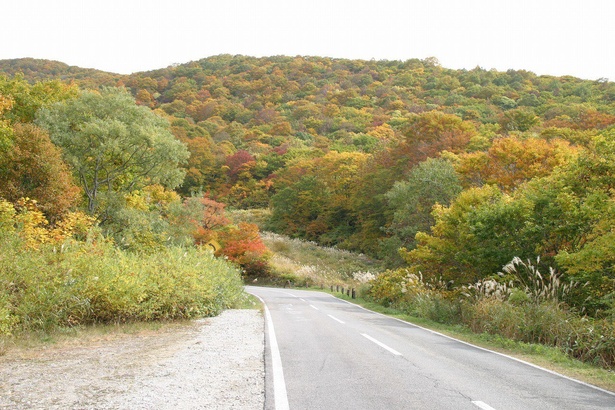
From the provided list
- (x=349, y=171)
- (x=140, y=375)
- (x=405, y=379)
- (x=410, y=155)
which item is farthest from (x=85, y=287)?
(x=349, y=171)

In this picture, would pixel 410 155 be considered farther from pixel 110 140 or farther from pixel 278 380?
pixel 278 380

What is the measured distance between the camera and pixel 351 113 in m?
90.6

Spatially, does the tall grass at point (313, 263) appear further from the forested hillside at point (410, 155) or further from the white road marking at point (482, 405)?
the white road marking at point (482, 405)

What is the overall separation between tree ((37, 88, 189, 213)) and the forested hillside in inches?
209

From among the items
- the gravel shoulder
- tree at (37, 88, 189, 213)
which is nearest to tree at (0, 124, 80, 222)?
tree at (37, 88, 189, 213)

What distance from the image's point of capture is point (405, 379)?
21.7ft

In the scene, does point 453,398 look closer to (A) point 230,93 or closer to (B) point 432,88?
(B) point 432,88

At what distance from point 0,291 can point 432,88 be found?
311ft

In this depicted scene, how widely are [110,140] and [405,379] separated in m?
21.8

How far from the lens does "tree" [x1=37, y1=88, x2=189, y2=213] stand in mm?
24688

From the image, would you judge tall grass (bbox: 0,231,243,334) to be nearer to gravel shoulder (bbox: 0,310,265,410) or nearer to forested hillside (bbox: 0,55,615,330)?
gravel shoulder (bbox: 0,310,265,410)

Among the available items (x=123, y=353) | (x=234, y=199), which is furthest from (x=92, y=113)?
(x=234, y=199)

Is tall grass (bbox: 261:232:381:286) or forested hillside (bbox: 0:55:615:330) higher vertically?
forested hillside (bbox: 0:55:615:330)

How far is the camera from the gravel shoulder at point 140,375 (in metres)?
5.20
